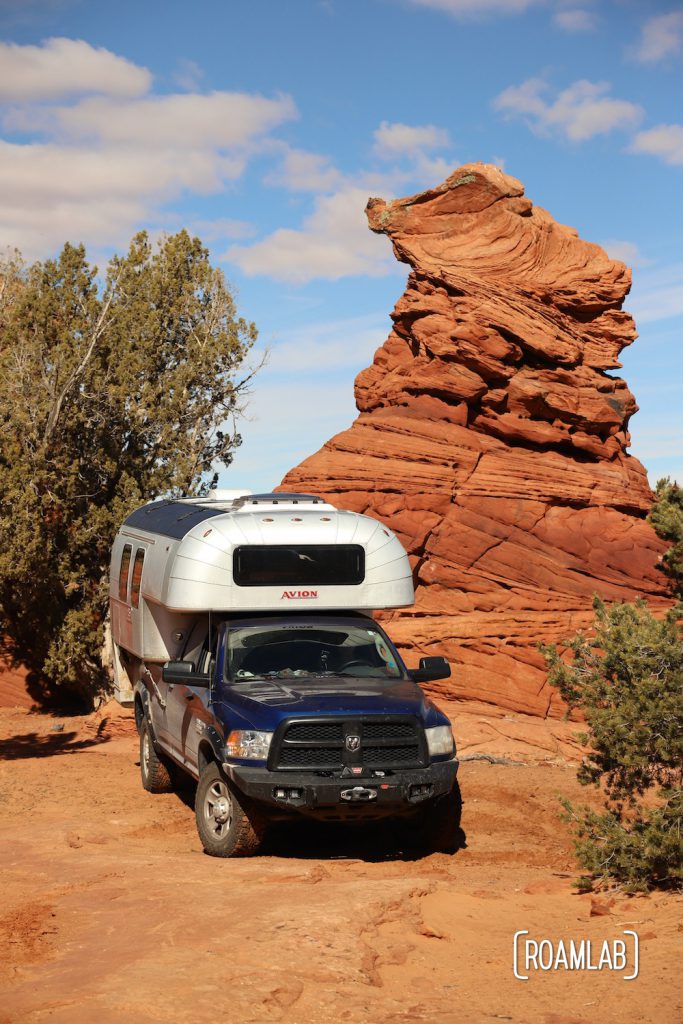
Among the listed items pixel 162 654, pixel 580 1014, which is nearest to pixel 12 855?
pixel 162 654

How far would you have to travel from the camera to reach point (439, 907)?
6988mm

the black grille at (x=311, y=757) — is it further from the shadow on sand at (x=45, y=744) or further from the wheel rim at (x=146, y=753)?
the shadow on sand at (x=45, y=744)

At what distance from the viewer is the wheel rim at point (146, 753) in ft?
40.8

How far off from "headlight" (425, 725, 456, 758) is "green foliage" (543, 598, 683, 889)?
3.62 feet

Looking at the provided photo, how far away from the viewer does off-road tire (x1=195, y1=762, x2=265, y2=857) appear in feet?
28.5

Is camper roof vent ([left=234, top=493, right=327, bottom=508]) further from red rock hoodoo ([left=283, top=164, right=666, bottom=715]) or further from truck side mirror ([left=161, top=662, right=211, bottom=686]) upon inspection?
red rock hoodoo ([left=283, top=164, right=666, bottom=715])

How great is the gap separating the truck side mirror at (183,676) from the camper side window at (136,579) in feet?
9.57

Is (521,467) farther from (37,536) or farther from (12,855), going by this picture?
(12,855)

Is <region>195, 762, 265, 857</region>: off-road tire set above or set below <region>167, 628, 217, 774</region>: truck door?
below

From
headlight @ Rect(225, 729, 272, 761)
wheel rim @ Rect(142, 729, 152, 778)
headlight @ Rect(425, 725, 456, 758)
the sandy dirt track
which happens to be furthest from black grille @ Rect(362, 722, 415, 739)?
wheel rim @ Rect(142, 729, 152, 778)

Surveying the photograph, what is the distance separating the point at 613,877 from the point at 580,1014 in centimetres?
290

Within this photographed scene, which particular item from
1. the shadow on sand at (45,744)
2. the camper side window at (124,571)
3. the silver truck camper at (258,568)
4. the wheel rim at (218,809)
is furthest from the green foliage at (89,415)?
the wheel rim at (218,809)

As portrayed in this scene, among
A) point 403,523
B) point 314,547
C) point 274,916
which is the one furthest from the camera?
point 403,523

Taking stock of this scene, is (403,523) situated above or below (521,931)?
above
